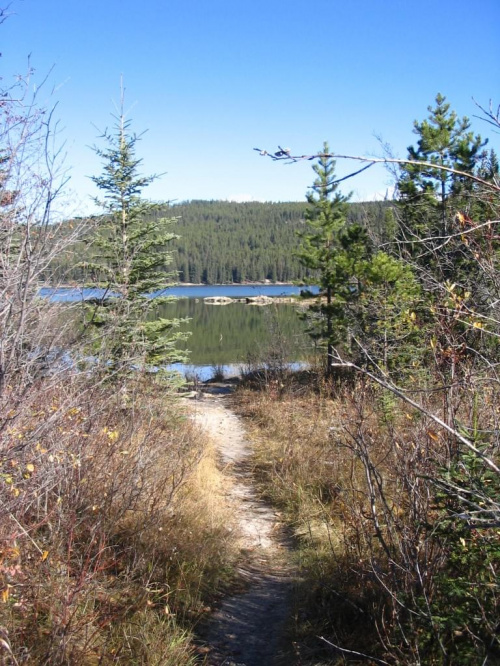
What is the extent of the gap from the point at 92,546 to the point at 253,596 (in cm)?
161

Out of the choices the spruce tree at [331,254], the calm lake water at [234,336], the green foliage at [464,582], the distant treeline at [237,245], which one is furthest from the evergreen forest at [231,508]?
the distant treeline at [237,245]

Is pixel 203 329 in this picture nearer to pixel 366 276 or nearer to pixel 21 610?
pixel 366 276

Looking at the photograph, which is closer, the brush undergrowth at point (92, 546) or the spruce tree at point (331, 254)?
the brush undergrowth at point (92, 546)

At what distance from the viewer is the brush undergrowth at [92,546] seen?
340cm

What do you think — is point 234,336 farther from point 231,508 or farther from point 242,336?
point 231,508

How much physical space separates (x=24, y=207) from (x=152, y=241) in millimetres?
6055

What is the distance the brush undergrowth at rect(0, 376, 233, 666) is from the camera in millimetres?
3400

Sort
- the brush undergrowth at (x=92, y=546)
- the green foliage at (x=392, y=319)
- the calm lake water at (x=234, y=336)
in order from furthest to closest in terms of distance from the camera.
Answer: the calm lake water at (x=234, y=336), the green foliage at (x=392, y=319), the brush undergrowth at (x=92, y=546)

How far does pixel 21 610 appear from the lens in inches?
136

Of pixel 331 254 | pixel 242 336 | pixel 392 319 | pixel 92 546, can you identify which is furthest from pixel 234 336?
pixel 92 546

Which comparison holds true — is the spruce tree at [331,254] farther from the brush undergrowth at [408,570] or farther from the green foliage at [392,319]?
the brush undergrowth at [408,570]

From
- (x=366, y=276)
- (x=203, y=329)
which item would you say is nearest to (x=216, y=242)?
(x=203, y=329)

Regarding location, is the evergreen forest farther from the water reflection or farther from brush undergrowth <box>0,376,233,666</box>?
the water reflection

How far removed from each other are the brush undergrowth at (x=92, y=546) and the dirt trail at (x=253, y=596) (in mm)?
238
